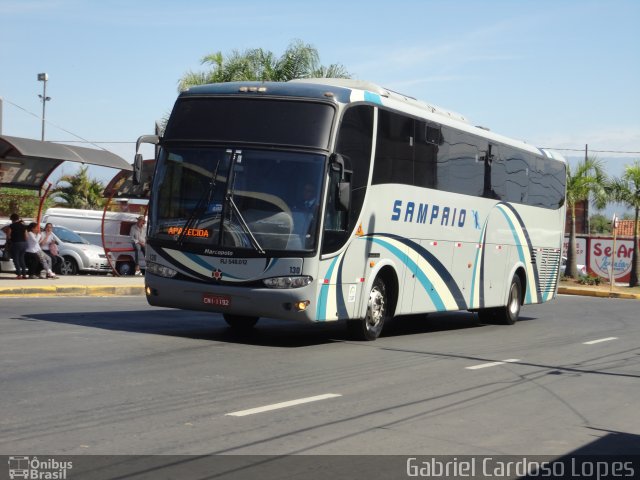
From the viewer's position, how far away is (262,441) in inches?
293

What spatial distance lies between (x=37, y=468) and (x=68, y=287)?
17463 mm

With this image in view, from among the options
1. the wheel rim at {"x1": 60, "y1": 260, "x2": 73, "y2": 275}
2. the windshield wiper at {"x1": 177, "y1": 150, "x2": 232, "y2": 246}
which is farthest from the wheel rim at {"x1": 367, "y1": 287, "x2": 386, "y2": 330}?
the wheel rim at {"x1": 60, "y1": 260, "x2": 73, "y2": 275}

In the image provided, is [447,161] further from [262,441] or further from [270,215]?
[262,441]

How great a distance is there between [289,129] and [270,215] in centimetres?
122

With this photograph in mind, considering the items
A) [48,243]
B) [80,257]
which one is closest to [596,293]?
[80,257]

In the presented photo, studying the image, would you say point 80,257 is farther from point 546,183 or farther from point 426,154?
point 426,154

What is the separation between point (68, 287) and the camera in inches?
916

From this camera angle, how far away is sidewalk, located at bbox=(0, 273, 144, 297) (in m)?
22.0

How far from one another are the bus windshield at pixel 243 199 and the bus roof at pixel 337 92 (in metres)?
0.95

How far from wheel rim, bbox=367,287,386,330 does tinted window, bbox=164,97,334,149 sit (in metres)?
2.81

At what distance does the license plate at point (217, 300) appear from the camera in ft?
45.0

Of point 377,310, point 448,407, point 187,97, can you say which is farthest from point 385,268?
point 448,407

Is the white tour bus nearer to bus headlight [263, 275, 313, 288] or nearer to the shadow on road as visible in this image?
bus headlight [263, 275, 313, 288]

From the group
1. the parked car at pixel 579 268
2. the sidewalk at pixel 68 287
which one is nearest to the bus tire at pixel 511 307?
the sidewalk at pixel 68 287
